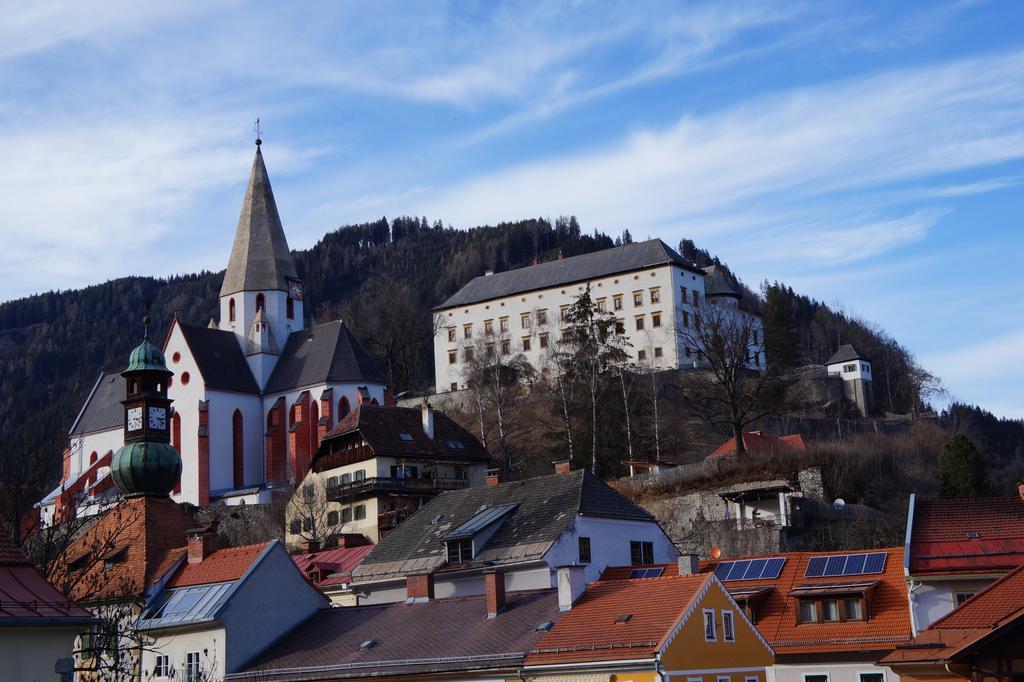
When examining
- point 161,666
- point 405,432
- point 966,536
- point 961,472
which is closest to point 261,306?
point 405,432

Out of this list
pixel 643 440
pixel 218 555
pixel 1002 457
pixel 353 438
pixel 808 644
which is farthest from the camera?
pixel 1002 457

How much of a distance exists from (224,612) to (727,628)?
14183mm

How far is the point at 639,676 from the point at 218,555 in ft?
55.0

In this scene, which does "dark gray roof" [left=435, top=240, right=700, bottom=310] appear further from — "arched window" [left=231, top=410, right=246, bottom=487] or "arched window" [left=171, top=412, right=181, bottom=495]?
"arched window" [left=171, top=412, right=181, bottom=495]

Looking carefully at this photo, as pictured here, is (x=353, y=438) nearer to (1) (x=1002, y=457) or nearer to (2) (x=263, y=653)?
(2) (x=263, y=653)

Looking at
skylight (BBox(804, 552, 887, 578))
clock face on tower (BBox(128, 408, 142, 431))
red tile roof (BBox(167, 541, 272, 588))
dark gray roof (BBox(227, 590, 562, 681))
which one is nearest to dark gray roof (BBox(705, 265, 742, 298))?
clock face on tower (BBox(128, 408, 142, 431))

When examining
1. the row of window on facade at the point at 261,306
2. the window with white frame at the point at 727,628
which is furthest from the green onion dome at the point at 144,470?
the row of window on facade at the point at 261,306

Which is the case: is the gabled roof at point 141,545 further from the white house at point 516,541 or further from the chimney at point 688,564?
the chimney at point 688,564

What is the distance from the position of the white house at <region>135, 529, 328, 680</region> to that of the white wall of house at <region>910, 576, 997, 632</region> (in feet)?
57.9

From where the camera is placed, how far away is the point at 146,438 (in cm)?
5434

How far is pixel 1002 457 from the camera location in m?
96.6

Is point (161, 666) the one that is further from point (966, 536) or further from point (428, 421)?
point (428, 421)

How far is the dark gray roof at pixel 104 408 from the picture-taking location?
10506cm

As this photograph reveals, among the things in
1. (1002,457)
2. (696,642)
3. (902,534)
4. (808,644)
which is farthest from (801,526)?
(1002,457)
